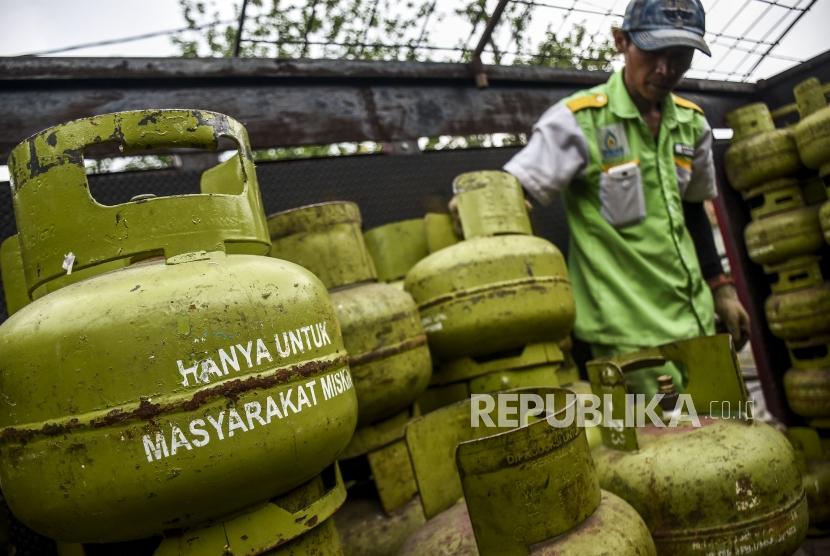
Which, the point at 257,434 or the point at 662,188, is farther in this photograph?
the point at 662,188

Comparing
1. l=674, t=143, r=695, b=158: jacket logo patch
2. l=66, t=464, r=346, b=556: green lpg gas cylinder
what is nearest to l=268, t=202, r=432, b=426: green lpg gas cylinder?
l=66, t=464, r=346, b=556: green lpg gas cylinder

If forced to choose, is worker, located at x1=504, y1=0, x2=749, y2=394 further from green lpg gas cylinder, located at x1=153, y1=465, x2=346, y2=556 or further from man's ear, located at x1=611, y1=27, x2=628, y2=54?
green lpg gas cylinder, located at x1=153, y1=465, x2=346, y2=556

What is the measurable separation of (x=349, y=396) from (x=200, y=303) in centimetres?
33

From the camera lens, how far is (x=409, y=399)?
5.02 ft

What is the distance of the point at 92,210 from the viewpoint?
0.98 meters

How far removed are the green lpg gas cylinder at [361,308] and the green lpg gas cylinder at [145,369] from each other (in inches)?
15.3

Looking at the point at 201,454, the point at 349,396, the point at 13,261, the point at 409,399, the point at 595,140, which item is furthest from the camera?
the point at 595,140

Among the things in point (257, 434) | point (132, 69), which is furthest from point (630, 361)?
point (132, 69)

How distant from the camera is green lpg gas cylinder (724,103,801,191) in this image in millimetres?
2756

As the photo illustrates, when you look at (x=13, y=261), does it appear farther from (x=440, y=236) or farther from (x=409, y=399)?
(x=440, y=236)

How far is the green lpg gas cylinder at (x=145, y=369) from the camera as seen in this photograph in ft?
2.72

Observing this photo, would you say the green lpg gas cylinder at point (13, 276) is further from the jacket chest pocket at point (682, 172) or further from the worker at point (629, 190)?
the jacket chest pocket at point (682, 172)

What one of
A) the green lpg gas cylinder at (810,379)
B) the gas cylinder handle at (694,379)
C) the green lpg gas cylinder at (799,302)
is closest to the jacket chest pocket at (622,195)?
the gas cylinder handle at (694,379)

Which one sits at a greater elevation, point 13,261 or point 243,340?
point 13,261
